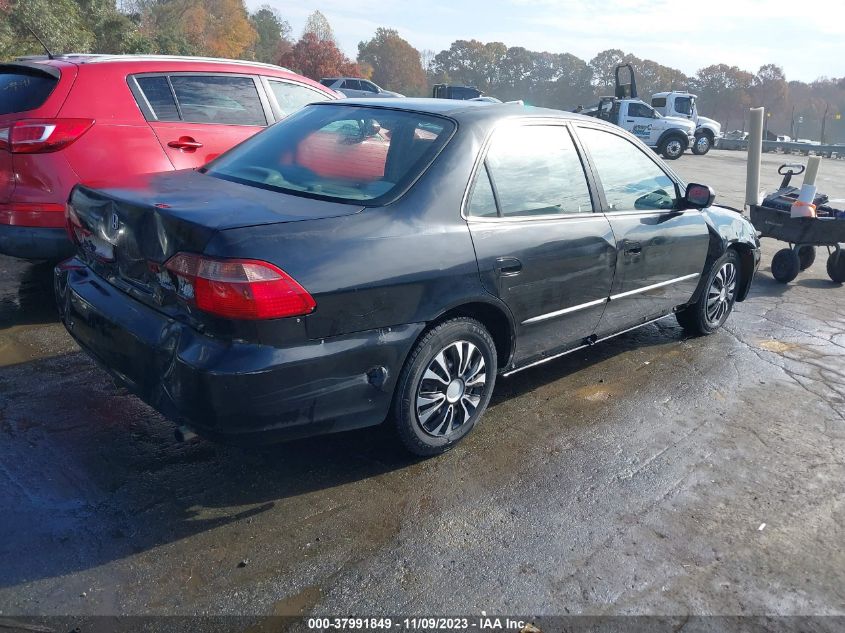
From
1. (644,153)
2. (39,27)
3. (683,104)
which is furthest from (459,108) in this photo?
(683,104)

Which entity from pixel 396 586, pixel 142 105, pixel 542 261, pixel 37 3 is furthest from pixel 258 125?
pixel 37 3

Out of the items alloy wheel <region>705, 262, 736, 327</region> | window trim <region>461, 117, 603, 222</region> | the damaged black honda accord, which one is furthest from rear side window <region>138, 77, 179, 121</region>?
alloy wheel <region>705, 262, 736, 327</region>

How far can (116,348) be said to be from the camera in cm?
299

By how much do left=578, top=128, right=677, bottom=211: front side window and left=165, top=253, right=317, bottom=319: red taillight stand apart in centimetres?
222

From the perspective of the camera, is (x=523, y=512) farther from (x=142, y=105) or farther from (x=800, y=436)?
(x=142, y=105)

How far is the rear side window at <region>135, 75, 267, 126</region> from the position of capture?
525cm

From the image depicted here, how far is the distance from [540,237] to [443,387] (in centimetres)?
93

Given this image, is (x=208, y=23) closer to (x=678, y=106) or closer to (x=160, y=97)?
(x=678, y=106)

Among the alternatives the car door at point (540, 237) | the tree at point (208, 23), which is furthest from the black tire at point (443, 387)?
the tree at point (208, 23)

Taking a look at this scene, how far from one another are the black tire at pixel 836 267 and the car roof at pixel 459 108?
456cm

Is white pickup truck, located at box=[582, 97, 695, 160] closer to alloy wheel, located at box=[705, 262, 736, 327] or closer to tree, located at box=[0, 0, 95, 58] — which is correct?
tree, located at box=[0, 0, 95, 58]

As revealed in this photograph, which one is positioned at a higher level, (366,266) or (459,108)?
(459,108)

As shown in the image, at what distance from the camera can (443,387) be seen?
11.0 feet

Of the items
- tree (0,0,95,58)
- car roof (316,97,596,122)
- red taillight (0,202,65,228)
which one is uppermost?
tree (0,0,95,58)
